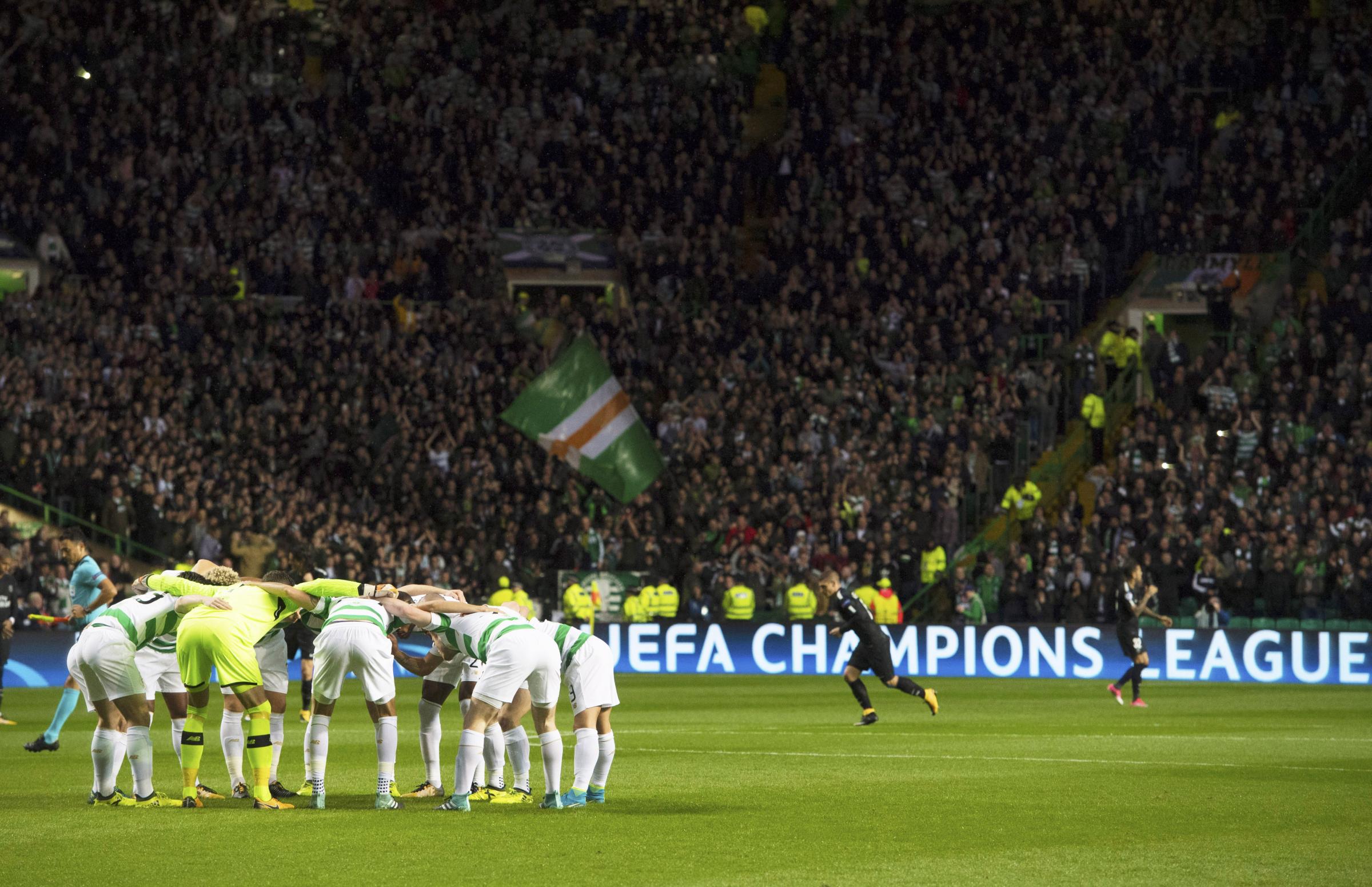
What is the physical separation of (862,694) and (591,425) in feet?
50.2

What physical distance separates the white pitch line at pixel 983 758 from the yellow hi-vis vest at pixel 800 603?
1352 cm

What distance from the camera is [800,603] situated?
108 feet

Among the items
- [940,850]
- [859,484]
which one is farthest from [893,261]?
[940,850]

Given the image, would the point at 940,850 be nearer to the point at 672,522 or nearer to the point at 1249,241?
the point at 672,522

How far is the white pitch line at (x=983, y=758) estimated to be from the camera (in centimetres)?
1744

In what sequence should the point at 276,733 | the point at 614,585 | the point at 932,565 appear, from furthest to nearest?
the point at 614,585 → the point at 932,565 → the point at 276,733

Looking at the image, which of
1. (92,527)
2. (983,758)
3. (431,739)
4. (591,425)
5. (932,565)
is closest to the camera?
(431,739)

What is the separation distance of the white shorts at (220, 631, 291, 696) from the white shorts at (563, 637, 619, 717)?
2.33 metres

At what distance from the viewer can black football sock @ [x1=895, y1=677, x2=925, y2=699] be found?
22344 mm

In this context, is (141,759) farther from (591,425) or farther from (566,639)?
(591,425)

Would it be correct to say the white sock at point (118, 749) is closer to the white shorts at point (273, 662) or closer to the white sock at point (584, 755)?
the white shorts at point (273, 662)

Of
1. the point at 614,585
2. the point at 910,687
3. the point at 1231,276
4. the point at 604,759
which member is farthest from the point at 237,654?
the point at 1231,276

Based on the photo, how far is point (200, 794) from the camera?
1441 cm

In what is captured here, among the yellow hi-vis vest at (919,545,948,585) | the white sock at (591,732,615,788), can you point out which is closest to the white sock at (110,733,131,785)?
the white sock at (591,732,615,788)
